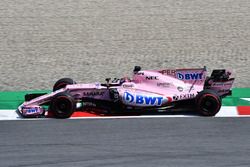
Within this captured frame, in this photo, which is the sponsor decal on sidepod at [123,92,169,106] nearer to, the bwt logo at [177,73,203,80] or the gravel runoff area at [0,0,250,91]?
the bwt logo at [177,73,203,80]

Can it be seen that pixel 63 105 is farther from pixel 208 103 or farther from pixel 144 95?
pixel 208 103

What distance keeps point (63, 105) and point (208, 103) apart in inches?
93.1

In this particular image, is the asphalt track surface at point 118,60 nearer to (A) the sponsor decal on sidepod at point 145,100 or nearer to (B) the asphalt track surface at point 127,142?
(B) the asphalt track surface at point 127,142

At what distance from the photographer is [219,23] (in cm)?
2000

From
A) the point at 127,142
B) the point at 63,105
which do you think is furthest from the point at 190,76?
the point at 127,142

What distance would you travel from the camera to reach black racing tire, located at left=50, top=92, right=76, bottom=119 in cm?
1127

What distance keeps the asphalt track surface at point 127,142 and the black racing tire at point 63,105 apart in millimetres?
188

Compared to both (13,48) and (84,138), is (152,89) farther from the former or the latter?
(13,48)

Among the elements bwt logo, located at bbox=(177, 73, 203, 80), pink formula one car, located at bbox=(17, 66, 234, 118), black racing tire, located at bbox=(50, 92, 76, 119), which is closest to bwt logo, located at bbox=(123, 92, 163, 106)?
pink formula one car, located at bbox=(17, 66, 234, 118)

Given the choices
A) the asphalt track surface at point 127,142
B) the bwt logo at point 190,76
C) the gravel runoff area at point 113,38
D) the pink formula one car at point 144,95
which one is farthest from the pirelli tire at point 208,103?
the gravel runoff area at point 113,38

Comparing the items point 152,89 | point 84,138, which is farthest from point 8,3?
point 84,138

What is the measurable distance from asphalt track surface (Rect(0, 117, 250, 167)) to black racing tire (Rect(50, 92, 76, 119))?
19 cm

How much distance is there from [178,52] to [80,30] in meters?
3.60

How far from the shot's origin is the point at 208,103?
1126cm
